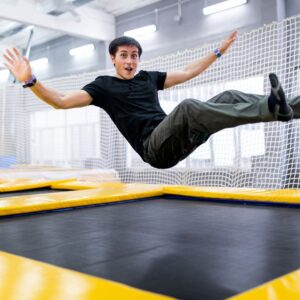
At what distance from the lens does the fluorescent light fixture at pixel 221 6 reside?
550 centimetres

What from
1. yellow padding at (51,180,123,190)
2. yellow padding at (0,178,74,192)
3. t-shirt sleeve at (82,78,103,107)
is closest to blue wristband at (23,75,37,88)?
t-shirt sleeve at (82,78,103,107)

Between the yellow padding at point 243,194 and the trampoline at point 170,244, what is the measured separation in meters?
0.07

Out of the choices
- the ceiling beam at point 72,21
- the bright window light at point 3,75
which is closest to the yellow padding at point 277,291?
the ceiling beam at point 72,21

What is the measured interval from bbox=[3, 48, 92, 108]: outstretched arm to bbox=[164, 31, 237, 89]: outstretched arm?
0.58 metres

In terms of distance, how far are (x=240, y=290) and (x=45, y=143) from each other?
22.3 ft

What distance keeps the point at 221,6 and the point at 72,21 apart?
2539mm

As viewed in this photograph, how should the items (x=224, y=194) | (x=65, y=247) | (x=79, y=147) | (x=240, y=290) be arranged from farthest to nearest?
(x=79, y=147) < (x=224, y=194) < (x=65, y=247) < (x=240, y=290)

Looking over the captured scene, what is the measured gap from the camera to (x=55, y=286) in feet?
→ 2.69

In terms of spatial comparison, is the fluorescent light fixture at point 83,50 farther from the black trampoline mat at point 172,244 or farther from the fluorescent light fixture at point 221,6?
the black trampoline mat at point 172,244

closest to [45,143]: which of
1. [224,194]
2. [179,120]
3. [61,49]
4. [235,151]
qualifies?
[61,49]

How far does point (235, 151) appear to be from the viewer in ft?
15.0

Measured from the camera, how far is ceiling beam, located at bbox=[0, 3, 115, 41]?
19.5 feet

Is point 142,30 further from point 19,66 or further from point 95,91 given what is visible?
point 19,66

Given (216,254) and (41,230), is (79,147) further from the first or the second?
(216,254)
